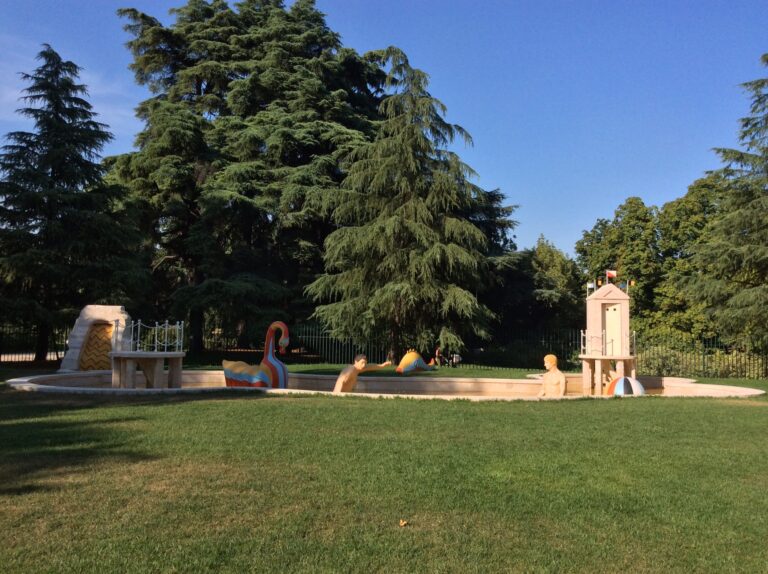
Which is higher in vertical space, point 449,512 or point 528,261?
point 528,261

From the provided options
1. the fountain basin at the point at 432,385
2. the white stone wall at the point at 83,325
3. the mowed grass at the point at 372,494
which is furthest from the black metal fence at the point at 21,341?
the mowed grass at the point at 372,494

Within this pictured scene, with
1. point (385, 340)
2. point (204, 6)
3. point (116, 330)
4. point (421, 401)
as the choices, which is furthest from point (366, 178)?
point (204, 6)

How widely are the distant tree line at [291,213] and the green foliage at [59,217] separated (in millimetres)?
68

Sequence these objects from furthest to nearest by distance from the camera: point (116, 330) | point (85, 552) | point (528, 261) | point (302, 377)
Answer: point (528, 261) → point (302, 377) → point (116, 330) → point (85, 552)

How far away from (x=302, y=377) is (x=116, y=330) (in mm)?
4963

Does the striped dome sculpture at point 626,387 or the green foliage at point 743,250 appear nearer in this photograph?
the striped dome sculpture at point 626,387

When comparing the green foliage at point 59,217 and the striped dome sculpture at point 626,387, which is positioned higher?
the green foliage at point 59,217

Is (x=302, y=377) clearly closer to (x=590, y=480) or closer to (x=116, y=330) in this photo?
(x=116, y=330)

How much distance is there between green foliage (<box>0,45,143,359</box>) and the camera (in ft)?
67.2

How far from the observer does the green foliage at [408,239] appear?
21.5 m

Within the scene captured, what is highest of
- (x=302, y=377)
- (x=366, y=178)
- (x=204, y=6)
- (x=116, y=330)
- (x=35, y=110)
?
(x=204, y=6)

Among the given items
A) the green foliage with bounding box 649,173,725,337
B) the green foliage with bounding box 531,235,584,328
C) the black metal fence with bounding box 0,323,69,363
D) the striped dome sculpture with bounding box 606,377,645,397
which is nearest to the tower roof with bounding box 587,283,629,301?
the striped dome sculpture with bounding box 606,377,645,397

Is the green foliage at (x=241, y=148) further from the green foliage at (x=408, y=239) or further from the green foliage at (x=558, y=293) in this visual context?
the green foliage at (x=558, y=293)

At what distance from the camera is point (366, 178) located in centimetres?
2330
